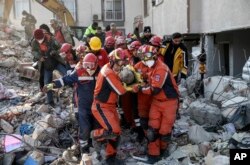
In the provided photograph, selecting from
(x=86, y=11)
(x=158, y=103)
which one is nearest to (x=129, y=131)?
(x=158, y=103)

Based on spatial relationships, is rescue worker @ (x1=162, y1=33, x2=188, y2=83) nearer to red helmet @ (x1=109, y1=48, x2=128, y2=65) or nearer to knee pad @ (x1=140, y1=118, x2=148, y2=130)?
knee pad @ (x1=140, y1=118, x2=148, y2=130)

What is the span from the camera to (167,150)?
6238 millimetres

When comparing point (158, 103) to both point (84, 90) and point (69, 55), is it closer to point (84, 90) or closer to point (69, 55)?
point (84, 90)

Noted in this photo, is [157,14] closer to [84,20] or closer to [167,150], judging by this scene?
[167,150]

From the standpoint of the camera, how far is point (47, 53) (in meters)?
8.12

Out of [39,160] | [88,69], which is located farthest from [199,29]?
[39,160]

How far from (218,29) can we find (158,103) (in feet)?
13.7

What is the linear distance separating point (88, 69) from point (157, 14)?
32.8 feet

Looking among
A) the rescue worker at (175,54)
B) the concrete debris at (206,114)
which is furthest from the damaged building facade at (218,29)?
the concrete debris at (206,114)

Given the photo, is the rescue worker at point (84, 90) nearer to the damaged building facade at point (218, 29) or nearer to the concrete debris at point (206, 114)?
the concrete debris at point (206, 114)

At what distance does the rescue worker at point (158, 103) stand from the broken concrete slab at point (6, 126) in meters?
3.03

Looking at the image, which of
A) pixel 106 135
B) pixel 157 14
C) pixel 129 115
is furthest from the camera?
pixel 157 14

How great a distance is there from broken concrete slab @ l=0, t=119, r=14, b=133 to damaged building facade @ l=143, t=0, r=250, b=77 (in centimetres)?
504

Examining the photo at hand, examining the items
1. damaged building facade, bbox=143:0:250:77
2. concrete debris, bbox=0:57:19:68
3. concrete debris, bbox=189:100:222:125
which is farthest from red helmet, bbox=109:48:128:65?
concrete debris, bbox=0:57:19:68
